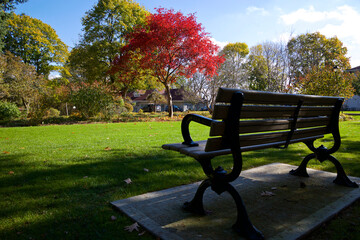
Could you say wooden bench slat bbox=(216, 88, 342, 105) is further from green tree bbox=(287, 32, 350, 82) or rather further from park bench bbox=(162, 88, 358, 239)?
green tree bbox=(287, 32, 350, 82)

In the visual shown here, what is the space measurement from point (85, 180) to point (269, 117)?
263 centimetres

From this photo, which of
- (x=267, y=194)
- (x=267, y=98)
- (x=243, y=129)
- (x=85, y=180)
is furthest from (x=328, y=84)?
(x=85, y=180)

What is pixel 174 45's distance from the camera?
59.0 feet

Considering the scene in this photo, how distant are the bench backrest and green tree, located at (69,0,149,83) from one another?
78.9 feet

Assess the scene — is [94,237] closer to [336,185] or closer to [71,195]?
[71,195]

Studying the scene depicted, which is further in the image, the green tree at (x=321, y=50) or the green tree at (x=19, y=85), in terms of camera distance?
the green tree at (x=321, y=50)

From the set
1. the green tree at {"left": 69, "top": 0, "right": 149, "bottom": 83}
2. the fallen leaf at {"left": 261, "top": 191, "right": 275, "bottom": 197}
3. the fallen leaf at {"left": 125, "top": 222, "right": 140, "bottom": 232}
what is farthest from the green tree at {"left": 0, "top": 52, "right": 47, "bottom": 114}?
the fallen leaf at {"left": 261, "top": 191, "right": 275, "bottom": 197}

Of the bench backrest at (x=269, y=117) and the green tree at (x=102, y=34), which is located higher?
the green tree at (x=102, y=34)

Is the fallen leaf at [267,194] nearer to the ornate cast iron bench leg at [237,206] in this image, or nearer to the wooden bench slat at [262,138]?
the wooden bench slat at [262,138]

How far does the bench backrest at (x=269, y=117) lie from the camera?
1999 mm

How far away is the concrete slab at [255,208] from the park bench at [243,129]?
0.18 meters

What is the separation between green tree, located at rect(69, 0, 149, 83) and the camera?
2462 centimetres

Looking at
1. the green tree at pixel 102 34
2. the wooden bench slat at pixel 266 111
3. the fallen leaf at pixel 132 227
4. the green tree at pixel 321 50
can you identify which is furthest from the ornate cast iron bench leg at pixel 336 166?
the green tree at pixel 321 50

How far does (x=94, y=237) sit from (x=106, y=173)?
5.86ft
